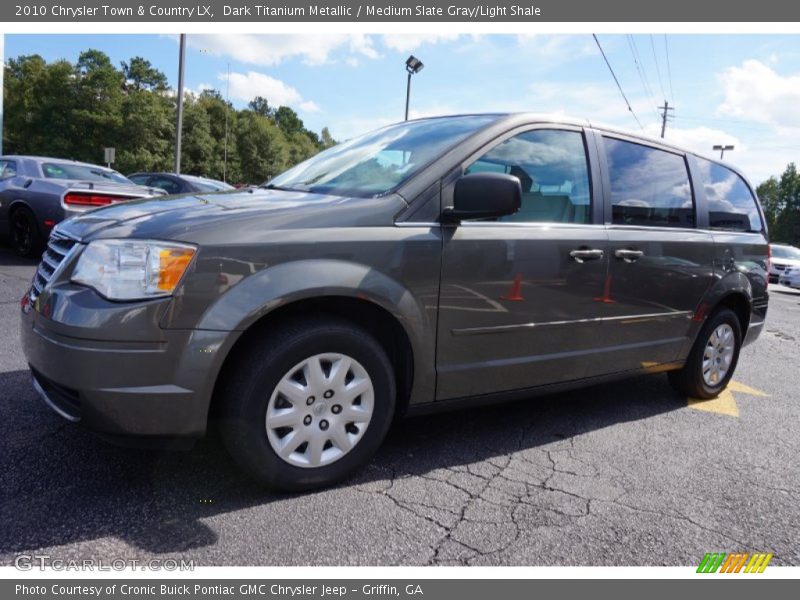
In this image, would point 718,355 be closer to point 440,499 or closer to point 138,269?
point 440,499

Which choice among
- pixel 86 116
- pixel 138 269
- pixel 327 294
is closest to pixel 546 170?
pixel 327 294

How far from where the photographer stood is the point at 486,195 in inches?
98.7

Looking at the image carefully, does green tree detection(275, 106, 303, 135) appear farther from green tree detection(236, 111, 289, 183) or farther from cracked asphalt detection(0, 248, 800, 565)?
cracked asphalt detection(0, 248, 800, 565)

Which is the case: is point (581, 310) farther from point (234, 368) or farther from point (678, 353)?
point (234, 368)

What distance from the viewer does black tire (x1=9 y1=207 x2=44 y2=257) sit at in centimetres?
774

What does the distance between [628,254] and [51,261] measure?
288cm

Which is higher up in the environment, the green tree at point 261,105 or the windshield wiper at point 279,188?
the green tree at point 261,105

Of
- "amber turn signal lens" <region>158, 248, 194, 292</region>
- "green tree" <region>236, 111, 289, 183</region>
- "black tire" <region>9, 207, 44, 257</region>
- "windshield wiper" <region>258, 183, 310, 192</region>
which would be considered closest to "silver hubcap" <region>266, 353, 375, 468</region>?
"amber turn signal lens" <region>158, 248, 194, 292</region>

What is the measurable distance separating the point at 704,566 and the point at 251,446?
174 centimetres

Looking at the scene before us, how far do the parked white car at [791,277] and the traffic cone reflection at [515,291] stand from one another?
745 inches

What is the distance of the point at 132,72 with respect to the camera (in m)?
72.0

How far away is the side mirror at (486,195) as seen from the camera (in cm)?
251

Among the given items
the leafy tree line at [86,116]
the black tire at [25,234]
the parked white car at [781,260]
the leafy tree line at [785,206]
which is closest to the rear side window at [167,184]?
the black tire at [25,234]

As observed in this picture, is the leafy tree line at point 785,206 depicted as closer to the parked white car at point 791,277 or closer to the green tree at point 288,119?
the parked white car at point 791,277
